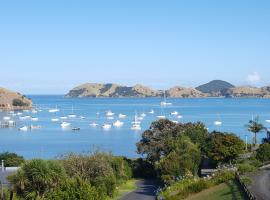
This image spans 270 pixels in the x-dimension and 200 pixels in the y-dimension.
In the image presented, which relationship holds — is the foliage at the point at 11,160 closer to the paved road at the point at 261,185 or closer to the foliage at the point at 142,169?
the foliage at the point at 142,169

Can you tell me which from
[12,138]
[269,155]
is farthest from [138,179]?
[12,138]

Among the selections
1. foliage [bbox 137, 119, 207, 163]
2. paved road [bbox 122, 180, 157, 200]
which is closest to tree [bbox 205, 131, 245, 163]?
foliage [bbox 137, 119, 207, 163]

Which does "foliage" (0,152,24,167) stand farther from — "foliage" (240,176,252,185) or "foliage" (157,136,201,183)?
"foliage" (240,176,252,185)

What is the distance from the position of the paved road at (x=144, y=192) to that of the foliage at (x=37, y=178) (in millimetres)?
9814

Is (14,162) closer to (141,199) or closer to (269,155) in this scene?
(141,199)

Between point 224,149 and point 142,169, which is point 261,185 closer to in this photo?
point 224,149

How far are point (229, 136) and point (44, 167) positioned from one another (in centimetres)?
2138

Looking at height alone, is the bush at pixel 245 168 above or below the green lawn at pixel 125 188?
above

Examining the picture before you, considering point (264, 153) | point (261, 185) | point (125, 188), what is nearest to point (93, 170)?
point (125, 188)

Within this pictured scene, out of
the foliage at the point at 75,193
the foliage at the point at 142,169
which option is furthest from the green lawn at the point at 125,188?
the foliage at the point at 75,193

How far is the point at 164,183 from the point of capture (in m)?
47.9

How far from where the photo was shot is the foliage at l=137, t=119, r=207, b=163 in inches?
2196

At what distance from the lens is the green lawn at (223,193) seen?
112 feet

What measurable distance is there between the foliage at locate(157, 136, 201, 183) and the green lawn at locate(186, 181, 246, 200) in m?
8.01
